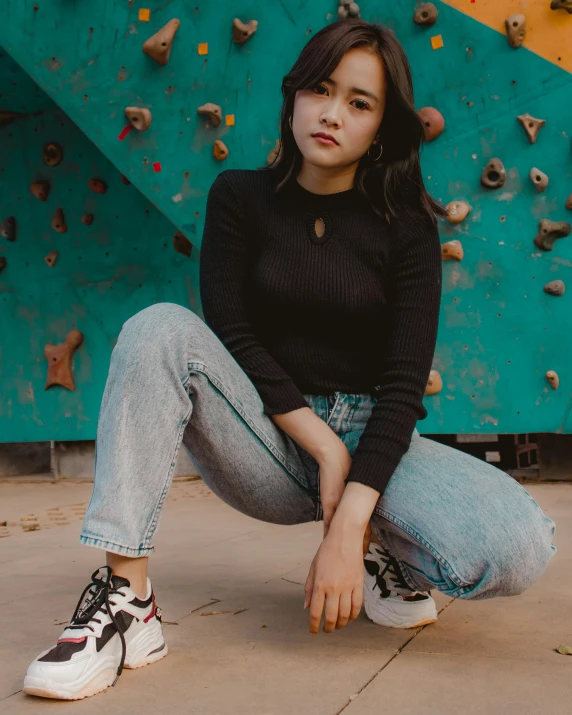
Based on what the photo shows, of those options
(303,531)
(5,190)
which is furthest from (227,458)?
(5,190)

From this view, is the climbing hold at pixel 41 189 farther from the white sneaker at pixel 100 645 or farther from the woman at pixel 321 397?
the white sneaker at pixel 100 645

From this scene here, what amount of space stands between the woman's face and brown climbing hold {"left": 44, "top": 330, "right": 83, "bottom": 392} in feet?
10.6

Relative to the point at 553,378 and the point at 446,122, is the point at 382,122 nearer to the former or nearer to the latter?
the point at 446,122

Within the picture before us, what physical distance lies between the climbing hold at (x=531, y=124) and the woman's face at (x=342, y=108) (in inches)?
82.5

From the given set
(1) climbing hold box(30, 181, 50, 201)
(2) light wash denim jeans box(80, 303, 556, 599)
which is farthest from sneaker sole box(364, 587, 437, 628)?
(1) climbing hold box(30, 181, 50, 201)

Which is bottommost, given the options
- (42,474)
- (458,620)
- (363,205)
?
Answer: (42,474)

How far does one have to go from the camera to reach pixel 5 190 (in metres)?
4.71

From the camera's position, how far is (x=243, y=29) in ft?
11.8

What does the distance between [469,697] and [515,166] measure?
279 centimetres

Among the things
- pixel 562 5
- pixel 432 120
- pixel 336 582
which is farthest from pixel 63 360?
pixel 336 582

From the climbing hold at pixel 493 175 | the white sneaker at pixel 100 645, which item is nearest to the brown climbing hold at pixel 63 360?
the climbing hold at pixel 493 175

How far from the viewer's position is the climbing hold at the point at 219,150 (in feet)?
12.0

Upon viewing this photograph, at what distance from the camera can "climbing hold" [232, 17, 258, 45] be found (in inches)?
141

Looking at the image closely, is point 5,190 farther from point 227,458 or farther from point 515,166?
point 227,458
